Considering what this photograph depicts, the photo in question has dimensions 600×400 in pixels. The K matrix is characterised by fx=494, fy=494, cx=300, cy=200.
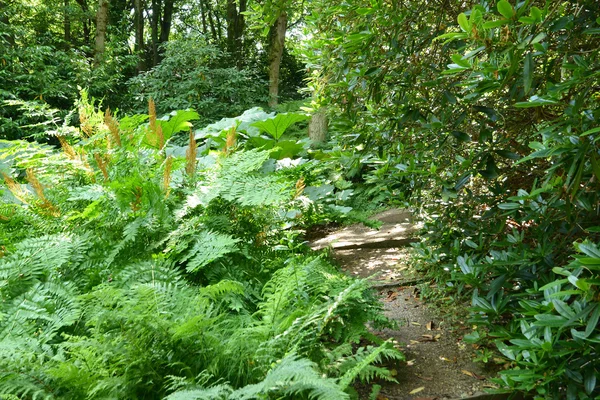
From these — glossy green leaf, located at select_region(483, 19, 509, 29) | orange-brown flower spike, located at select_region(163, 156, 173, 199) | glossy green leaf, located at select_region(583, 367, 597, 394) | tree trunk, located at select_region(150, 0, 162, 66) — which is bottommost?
glossy green leaf, located at select_region(583, 367, 597, 394)

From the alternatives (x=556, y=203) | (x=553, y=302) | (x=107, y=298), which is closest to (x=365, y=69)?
(x=556, y=203)

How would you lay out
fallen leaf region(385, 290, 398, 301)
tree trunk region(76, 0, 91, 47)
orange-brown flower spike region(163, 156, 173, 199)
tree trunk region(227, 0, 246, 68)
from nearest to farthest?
1. orange-brown flower spike region(163, 156, 173, 199)
2. fallen leaf region(385, 290, 398, 301)
3. tree trunk region(227, 0, 246, 68)
4. tree trunk region(76, 0, 91, 47)

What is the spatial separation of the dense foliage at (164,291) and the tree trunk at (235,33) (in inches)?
428

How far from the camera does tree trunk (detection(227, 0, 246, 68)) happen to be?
1366cm

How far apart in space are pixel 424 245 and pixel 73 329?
1.95 m

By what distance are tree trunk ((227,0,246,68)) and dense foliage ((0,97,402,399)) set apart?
10.9m

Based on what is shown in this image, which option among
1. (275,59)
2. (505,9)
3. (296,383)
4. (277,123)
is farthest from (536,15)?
(275,59)

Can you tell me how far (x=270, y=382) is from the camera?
1.44 meters

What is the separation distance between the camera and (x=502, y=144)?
2145mm

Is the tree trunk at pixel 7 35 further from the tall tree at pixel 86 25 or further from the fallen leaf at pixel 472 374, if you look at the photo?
the fallen leaf at pixel 472 374

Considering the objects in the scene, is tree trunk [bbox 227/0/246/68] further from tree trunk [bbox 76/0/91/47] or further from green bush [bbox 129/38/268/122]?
tree trunk [bbox 76/0/91/47]

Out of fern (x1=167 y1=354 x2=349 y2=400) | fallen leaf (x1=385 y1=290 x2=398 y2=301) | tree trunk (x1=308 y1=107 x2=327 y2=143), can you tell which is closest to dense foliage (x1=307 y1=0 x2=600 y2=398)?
fallen leaf (x1=385 y1=290 x2=398 y2=301)

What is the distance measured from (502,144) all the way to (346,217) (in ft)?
6.55

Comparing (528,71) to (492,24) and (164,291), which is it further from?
(164,291)
